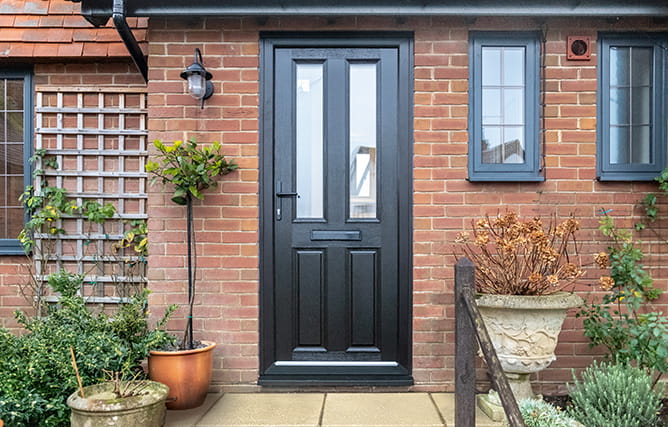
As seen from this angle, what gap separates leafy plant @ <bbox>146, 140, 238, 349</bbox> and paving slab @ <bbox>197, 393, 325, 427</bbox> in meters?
0.45

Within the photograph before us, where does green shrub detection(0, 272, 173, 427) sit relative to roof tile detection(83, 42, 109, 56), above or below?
below

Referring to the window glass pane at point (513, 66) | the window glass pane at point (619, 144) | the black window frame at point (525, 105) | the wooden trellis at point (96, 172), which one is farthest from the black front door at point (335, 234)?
the window glass pane at point (619, 144)

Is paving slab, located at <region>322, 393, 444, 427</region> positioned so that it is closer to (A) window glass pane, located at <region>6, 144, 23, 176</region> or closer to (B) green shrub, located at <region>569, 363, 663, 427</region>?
(B) green shrub, located at <region>569, 363, 663, 427</region>

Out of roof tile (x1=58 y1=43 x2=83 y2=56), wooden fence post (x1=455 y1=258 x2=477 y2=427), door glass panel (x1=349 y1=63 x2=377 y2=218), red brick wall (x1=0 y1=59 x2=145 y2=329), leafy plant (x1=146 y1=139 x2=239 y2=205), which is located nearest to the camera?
wooden fence post (x1=455 y1=258 x2=477 y2=427)

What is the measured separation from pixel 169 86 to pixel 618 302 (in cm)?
339

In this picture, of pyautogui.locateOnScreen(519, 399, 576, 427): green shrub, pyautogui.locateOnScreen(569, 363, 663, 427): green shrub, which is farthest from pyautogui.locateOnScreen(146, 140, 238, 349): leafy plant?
pyautogui.locateOnScreen(569, 363, 663, 427): green shrub

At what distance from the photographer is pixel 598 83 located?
120 inches

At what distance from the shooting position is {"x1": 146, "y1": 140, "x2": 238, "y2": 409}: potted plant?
2.68 m

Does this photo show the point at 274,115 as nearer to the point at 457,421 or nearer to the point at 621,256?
the point at 457,421

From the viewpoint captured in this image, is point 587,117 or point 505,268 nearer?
point 505,268

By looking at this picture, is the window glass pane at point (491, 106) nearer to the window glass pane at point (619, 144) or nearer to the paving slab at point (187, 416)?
the window glass pane at point (619, 144)

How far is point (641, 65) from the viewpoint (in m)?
3.09

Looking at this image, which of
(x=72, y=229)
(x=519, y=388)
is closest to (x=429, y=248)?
(x=519, y=388)

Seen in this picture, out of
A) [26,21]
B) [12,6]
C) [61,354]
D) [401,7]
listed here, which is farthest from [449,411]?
[12,6]
